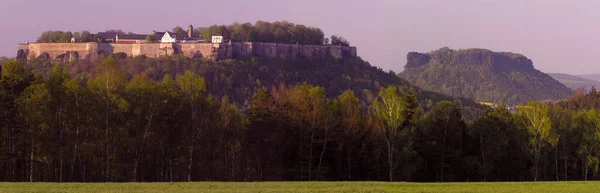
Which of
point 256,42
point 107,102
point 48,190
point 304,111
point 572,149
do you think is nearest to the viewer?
point 48,190

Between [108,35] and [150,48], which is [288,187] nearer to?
[150,48]

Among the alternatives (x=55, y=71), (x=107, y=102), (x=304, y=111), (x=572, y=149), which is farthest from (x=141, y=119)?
(x=572, y=149)

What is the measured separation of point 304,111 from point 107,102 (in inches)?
524

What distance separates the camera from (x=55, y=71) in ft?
180

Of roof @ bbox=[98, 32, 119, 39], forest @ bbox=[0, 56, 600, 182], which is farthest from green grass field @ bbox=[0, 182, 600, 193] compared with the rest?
roof @ bbox=[98, 32, 119, 39]

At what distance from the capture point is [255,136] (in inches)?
2355

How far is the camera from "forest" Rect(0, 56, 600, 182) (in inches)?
2078

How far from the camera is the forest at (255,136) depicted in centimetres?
5278

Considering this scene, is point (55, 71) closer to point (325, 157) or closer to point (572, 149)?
point (325, 157)

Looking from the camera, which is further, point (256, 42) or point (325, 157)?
point (256, 42)

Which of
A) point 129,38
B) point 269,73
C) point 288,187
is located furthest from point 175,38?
point 288,187

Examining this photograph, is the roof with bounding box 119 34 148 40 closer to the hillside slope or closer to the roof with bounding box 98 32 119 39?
the roof with bounding box 98 32 119 39

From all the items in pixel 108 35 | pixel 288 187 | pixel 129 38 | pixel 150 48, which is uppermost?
pixel 108 35

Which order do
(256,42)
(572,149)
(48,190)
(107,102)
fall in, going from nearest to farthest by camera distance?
(48,190) < (107,102) < (572,149) < (256,42)
